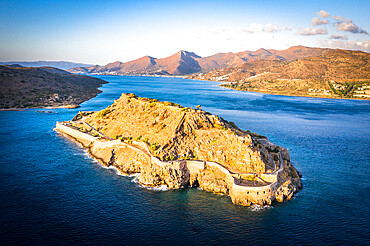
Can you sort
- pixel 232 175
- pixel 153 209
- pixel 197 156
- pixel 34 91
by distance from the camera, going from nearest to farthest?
pixel 153 209, pixel 232 175, pixel 197 156, pixel 34 91

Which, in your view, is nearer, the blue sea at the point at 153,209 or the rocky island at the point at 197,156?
the blue sea at the point at 153,209

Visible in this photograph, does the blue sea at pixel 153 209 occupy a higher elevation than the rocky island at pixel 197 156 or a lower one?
lower

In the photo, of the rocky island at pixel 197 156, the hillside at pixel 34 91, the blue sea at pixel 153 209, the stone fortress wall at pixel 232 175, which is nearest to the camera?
the blue sea at pixel 153 209

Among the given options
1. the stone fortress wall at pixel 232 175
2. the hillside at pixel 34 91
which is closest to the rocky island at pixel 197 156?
the stone fortress wall at pixel 232 175

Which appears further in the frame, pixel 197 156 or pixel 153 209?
pixel 197 156

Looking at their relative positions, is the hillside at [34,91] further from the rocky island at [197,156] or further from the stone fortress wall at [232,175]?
the stone fortress wall at [232,175]

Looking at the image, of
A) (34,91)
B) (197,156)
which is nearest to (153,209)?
(197,156)

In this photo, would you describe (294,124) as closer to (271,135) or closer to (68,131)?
(271,135)

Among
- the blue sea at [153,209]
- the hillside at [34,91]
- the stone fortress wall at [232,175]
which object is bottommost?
the blue sea at [153,209]

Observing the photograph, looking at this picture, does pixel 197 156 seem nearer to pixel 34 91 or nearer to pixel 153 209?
pixel 153 209
